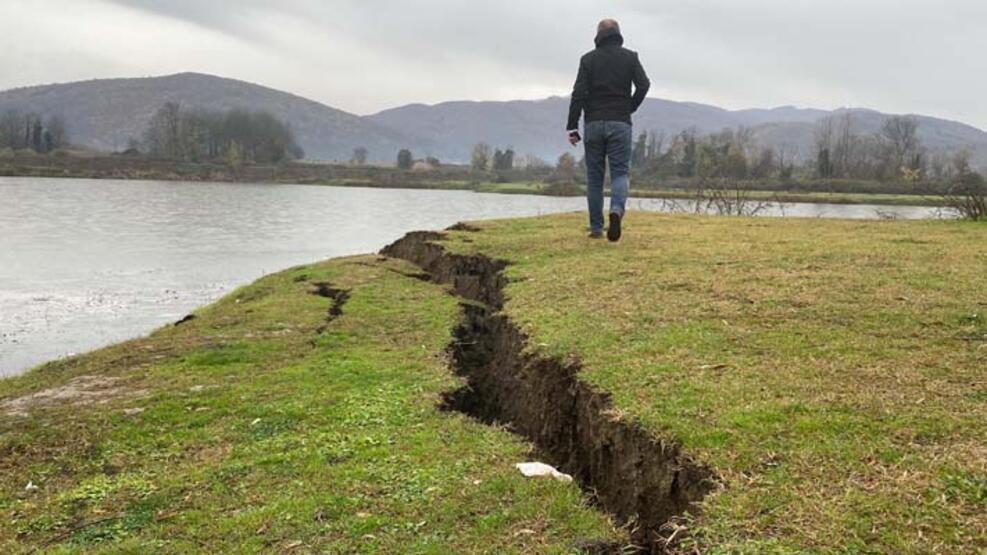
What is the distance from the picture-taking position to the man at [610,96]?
11781 millimetres

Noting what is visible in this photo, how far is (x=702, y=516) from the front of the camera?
3.89m

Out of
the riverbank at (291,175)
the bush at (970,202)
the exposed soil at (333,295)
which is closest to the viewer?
the exposed soil at (333,295)

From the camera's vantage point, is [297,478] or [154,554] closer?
[154,554]

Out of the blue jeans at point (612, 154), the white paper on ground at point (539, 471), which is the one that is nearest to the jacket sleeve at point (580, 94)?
the blue jeans at point (612, 154)

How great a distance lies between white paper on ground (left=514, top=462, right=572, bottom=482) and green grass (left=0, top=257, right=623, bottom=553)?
11 centimetres

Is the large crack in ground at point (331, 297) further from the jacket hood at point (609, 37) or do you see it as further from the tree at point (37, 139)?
the tree at point (37, 139)

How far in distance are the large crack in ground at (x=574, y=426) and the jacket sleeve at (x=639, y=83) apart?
3974mm

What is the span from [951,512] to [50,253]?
2963cm

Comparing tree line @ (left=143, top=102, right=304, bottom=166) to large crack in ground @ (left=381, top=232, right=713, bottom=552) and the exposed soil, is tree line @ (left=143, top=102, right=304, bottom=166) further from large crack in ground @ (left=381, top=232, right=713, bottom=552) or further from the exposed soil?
large crack in ground @ (left=381, top=232, right=713, bottom=552)

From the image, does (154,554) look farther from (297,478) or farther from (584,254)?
(584,254)

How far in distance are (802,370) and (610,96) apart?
23.6 ft

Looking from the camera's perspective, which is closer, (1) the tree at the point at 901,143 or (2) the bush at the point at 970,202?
(2) the bush at the point at 970,202

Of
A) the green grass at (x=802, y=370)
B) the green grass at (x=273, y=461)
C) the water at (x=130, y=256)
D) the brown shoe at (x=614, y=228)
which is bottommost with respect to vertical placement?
the water at (x=130, y=256)

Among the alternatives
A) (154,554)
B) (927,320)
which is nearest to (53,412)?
(154,554)
